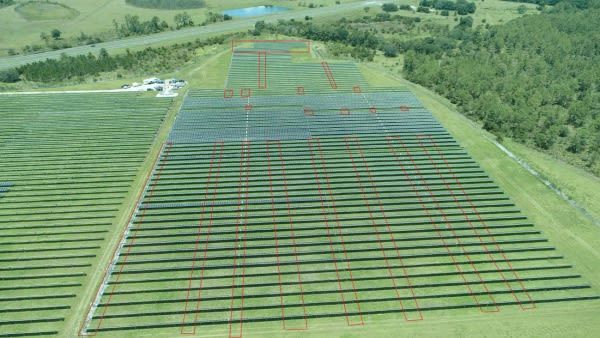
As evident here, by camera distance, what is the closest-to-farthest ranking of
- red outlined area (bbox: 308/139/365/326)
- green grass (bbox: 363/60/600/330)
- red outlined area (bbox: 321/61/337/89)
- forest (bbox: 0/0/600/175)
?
green grass (bbox: 363/60/600/330) → red outlined area (bbox: 308/139/365/326) → forest (bbox: 0/0/600/175) → red outlined area (bbox: 321/61/337/89)

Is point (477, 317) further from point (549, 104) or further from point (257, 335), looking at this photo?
point (549, 104)

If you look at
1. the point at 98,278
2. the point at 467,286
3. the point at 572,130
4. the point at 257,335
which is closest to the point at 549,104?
the point at 572,130

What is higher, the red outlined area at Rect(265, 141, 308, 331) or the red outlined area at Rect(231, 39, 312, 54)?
the red outlined area at Rect(231, 39, 312, 54)

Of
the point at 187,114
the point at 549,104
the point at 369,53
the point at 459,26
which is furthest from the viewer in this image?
the point at 459,26

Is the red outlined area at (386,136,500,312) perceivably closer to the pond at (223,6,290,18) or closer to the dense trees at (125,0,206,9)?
the pond at (223,6,290,18)

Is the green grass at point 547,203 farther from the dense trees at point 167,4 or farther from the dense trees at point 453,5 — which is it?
the dense trees at point 167,4

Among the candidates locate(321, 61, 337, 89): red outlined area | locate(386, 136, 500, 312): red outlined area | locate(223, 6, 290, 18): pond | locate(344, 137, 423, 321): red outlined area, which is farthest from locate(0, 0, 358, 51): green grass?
locate(386, 136, 500, 312): red outlined area

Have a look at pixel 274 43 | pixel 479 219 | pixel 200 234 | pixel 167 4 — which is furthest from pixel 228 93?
pixel 167 4
